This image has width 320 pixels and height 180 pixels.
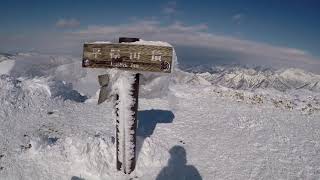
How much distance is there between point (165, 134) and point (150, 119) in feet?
4.65

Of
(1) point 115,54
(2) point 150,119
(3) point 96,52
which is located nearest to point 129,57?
(1) point 115,54

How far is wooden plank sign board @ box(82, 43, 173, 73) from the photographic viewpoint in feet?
19.5

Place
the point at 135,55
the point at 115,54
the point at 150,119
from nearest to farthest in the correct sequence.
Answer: the point at 135,55
the point at 115,54
the point at 150,119

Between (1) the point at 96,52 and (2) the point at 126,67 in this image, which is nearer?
(2) the point at 126,67

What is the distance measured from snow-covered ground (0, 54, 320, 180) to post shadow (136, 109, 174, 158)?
33mm

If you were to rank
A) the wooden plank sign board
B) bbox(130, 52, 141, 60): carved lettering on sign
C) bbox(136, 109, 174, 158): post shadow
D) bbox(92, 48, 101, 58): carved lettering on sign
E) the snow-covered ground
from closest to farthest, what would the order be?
the wooden plank sign board < bbox(130, 52, 141, 60): carved lettering on sign < bbox(92, 48, 101, 58): carved lettering on sign < the snow-covered ground < bbox(136, 109, 174, 158): post shadow

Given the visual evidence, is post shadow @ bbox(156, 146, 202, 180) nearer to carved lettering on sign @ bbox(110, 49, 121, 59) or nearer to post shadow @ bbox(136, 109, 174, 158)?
post shadow @ bbox(136, 109, 174, 158)

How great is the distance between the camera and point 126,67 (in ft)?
20.2

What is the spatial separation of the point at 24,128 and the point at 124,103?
4.95m

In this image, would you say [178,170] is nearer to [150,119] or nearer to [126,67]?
[126,67]

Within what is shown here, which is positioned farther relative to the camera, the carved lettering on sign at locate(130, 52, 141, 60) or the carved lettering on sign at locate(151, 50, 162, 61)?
the carved lettering on sign at locate(130, 52, 141, 60)

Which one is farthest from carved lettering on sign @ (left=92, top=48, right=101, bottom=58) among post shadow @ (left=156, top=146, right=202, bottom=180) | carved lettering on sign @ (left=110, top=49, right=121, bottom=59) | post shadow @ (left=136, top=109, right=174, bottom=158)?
post shadow @ (left=136, top=109, right=174, bottom=158)

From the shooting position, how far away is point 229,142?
10.3m

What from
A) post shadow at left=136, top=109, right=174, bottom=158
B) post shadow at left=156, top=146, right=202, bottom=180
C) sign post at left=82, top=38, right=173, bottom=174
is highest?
sign post at left=82, top=38, right=173, bottom=174
